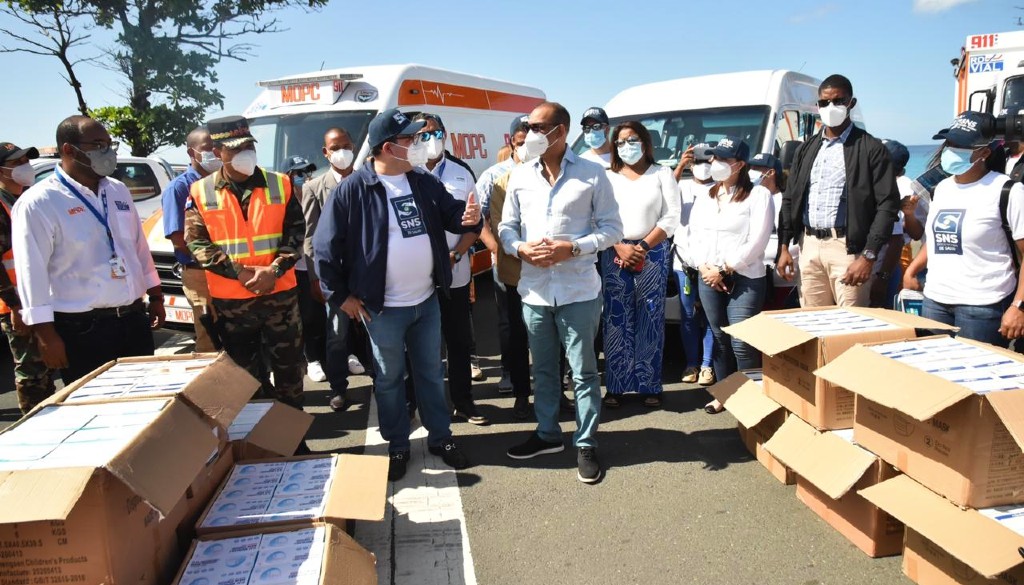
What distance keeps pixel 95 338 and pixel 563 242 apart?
2.45 meters

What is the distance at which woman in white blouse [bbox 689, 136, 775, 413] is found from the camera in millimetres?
4461

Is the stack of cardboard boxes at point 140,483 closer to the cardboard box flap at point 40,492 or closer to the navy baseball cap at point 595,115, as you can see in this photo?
the cardboard box flap at point 40,492

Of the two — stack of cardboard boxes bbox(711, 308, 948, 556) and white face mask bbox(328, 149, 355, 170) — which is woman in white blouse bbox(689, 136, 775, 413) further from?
white face mask bbox(328, 149, 355, 170)

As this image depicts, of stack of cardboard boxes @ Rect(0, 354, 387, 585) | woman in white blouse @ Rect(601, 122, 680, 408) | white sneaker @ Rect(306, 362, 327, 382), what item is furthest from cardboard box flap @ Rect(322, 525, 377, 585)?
white sneaker @ Rect(306, 362, 327, 382)

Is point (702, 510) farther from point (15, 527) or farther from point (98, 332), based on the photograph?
A: point (98, 332)

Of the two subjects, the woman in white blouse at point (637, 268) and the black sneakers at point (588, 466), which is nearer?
the black sneakers at point (588, 466)

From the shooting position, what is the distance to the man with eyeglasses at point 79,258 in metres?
3.23

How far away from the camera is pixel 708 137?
6445mm

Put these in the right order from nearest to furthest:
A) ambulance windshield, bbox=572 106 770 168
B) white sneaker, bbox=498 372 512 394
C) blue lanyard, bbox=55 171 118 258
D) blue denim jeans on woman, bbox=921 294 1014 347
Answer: blue lanyard, bbox=55 171 118 258 → blue denim jeans on woman, bbox=921 294 1014 347 → white sneaker, bbox=498 372 512 394 → ambulance windshield, bbox=572 106 770 168

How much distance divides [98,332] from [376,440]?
5.68 ft

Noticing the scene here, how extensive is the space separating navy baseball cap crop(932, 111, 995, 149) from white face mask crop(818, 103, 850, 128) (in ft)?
2.27

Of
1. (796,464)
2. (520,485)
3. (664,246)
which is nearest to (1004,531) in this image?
(796,464)

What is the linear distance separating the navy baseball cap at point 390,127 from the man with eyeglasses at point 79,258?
1320 millimetres

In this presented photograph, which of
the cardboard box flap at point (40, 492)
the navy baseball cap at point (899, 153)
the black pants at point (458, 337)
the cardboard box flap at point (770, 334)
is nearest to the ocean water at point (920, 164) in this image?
the navy baseball cap at point (899, 153)
